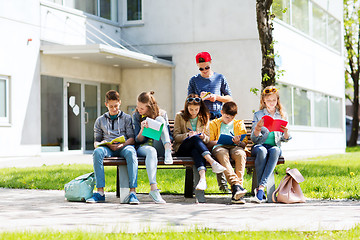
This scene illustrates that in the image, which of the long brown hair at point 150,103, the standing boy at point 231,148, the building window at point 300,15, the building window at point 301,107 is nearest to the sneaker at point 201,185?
the standing boy at point 231,148

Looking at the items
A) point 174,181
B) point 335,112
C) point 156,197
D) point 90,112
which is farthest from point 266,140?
point 335,112

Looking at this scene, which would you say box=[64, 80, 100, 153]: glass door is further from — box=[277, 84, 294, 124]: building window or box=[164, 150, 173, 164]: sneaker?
box=[164, 150, 173, 164]: sneaker

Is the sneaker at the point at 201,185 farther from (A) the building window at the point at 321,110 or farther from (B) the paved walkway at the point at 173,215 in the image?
(A) the building window at the point at 321,110

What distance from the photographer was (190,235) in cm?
517

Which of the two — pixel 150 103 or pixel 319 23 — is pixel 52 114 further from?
pixel 319 23

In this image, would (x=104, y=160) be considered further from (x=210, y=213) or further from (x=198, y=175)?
(x=210, y=213)

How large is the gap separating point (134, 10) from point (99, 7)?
1.54 m

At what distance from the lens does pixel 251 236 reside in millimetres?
5113

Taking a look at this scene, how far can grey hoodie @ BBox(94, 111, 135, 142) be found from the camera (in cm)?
839

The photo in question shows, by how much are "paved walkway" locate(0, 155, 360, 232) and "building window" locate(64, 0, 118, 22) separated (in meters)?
14.5

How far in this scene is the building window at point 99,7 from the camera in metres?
22.0

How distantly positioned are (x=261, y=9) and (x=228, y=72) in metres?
9.94

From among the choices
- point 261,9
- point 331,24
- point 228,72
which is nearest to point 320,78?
point 331,24

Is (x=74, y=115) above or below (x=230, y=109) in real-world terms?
above
